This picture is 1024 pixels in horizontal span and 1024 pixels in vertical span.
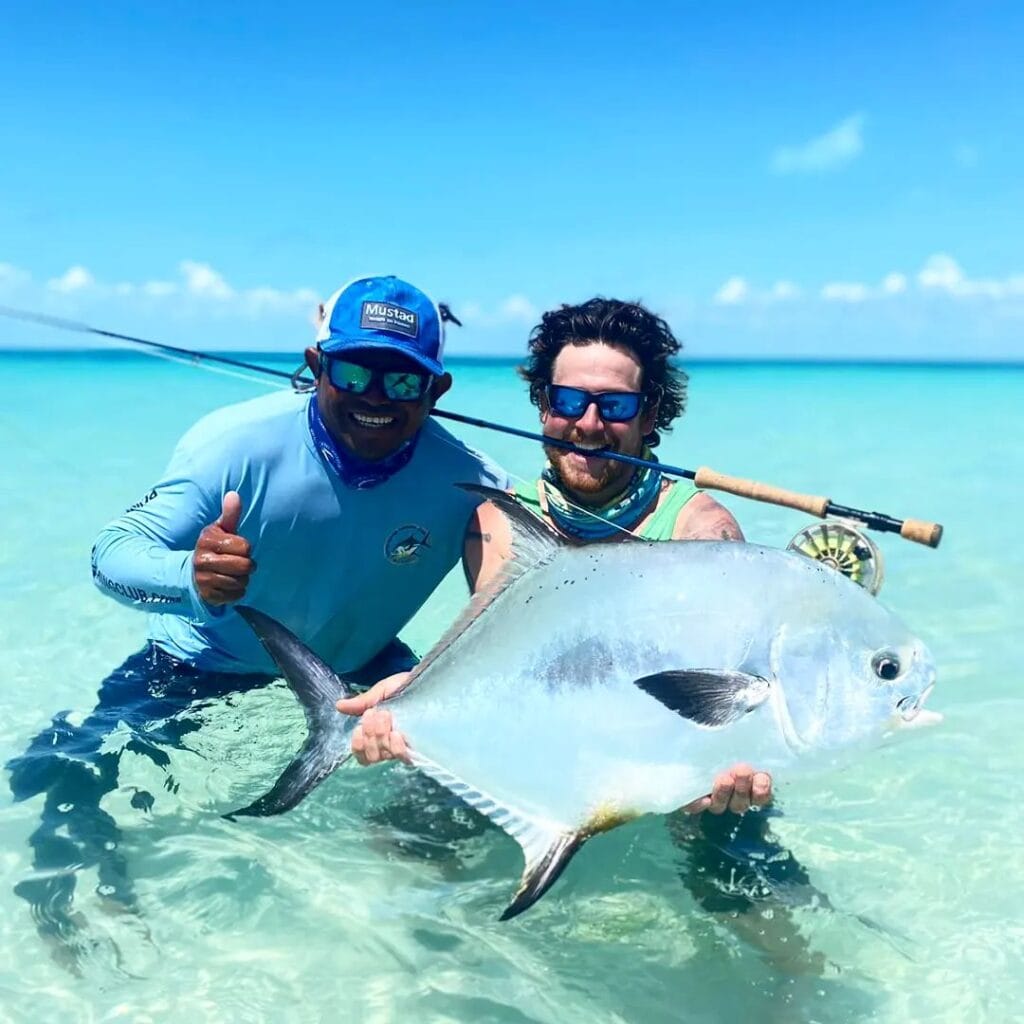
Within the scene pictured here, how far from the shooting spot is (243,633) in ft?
9.34

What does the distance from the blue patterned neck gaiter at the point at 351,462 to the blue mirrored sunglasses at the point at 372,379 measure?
0.61 ft

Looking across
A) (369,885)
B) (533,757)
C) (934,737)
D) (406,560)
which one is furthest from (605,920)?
(934,737)

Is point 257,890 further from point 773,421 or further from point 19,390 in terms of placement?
point 19,390

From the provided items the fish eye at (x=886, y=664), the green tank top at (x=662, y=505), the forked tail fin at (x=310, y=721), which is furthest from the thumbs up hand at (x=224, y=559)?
the fish eye at (x=886, y=664)

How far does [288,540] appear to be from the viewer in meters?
2.66

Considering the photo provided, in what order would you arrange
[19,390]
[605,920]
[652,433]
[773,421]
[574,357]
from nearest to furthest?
[605,920] < [574,357] < [652,433] < [773,421] < [19,390]

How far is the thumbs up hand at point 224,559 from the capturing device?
1.99 metres

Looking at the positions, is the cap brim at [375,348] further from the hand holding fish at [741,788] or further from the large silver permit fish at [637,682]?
the hand holding fish at [741,788]

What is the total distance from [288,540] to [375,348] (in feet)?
1.94

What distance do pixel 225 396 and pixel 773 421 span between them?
42.8ft

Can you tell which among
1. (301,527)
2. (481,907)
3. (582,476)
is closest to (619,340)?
(582,476)

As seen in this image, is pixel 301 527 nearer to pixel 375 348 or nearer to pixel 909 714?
pixel 375 348

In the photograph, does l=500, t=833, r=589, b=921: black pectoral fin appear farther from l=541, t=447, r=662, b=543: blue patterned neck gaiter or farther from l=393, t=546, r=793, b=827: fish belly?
l=541, t=447, r=662, b=543: blue patterned neck gaiter

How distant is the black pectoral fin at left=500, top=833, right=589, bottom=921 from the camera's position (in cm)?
173
